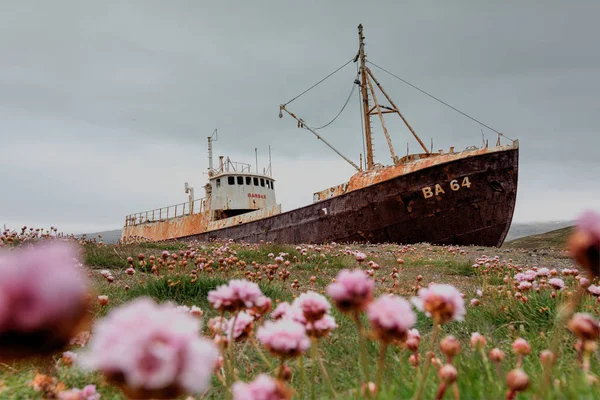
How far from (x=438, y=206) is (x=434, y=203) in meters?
0.18

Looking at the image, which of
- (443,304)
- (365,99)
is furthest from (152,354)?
(365,99)

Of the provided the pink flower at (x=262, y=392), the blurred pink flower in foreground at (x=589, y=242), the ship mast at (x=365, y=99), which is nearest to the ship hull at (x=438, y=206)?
the ship mast at (x=365, y=99)

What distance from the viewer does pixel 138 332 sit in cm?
49

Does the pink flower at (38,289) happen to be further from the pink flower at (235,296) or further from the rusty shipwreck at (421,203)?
the rusty shipwreck at (421,203)

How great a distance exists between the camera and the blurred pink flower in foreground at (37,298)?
45 centimetres

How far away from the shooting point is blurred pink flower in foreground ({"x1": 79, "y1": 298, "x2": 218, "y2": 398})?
0.48 m

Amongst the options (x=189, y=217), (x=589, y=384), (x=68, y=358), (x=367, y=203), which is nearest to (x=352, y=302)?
(x=589, y=384)

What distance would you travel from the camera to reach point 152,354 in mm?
494

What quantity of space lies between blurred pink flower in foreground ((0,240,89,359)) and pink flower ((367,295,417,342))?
1.89ft

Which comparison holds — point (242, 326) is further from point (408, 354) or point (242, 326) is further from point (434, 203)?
point (434, 203)

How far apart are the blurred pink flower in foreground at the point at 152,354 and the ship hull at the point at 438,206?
42.3 feet

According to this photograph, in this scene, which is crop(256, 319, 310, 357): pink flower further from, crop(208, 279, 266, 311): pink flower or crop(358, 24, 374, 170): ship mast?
crop(358, 24, 374, 170): ship mast

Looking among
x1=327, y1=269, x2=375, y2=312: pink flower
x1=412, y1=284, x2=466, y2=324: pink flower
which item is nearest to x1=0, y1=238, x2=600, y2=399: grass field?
x1=412, y1=284, x2=466, y2=324: pink flower

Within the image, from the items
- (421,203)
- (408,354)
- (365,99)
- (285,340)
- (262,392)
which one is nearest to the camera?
(262,392)
